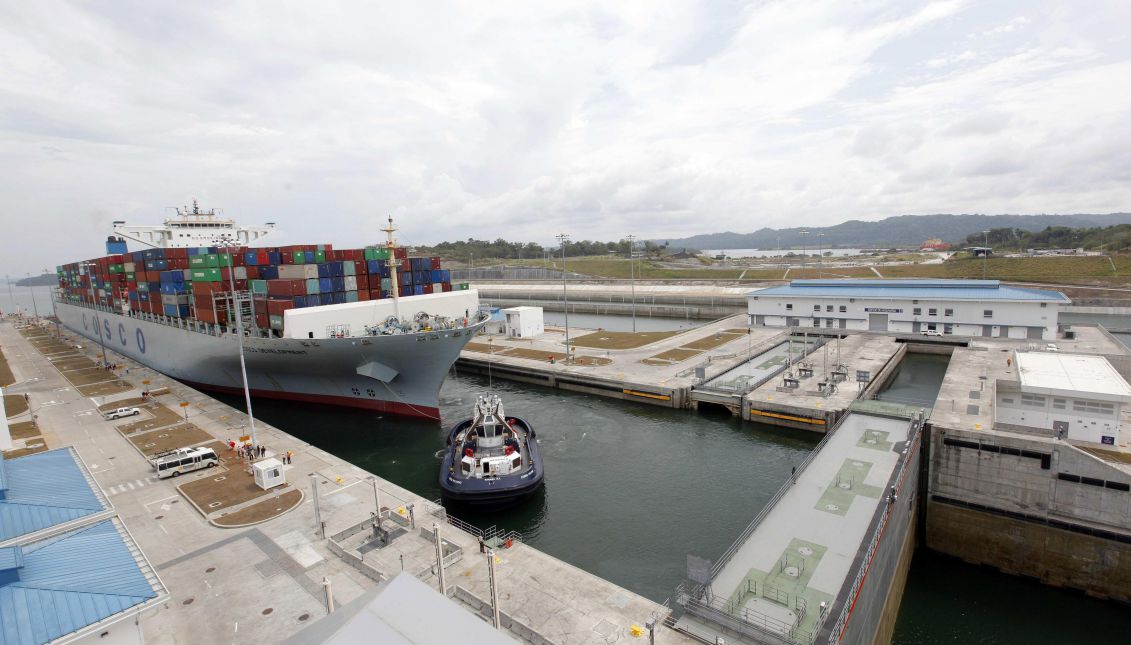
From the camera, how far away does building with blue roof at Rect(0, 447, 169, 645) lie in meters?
9.76

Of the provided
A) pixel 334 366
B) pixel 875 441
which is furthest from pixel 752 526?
pixel 334 366

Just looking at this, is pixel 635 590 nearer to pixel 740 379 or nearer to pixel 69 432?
pixel 740 379

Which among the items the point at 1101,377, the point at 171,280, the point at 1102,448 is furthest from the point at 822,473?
the point at 171,280

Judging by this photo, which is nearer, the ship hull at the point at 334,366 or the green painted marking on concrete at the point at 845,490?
the green painted marking on concrete at the point at 845,490

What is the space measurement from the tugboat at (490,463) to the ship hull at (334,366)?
7567mm

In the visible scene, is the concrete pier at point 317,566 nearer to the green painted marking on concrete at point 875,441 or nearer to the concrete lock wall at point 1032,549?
the green painted marking on concrete at point 875,441

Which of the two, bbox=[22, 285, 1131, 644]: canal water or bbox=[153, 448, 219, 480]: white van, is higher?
bbox=[153, 448, 219, 480]: white van

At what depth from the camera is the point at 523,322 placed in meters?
64.2

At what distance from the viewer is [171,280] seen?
45.2 metres

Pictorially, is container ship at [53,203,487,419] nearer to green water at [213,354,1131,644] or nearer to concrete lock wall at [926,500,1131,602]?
green water at [213,354,1131,644]

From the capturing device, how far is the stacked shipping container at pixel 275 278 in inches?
1455

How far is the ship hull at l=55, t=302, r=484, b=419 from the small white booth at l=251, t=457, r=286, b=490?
10.1 meters

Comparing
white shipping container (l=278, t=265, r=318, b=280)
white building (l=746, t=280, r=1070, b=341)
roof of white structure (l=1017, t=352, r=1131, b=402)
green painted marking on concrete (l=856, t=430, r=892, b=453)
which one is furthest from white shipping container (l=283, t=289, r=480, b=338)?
white building (l=746, t=280, r=1070, b=341)

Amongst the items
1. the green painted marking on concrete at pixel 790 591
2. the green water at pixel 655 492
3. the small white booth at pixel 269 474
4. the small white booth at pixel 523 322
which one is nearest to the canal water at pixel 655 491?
the green water at pixel 655 492
